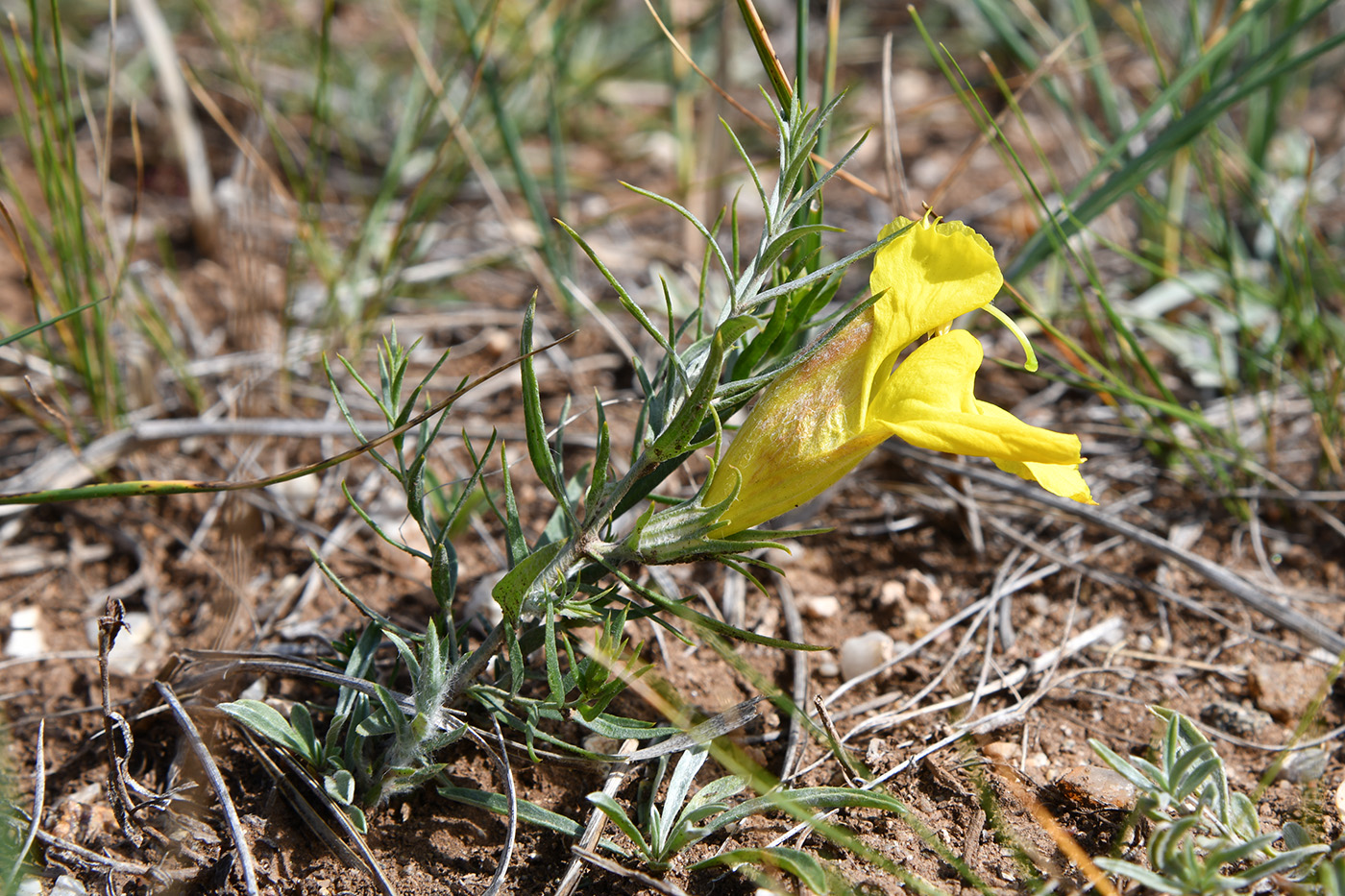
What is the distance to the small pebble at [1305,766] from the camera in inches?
59.9

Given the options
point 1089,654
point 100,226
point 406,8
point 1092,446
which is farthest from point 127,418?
point 406,8

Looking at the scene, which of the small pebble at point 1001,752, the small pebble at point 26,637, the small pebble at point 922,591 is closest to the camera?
the small pebble at point 1001,752

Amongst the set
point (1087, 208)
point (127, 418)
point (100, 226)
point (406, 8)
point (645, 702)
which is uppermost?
point (406, 8)

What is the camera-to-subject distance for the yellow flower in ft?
3.66

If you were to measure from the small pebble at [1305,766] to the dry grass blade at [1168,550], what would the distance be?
0.25m

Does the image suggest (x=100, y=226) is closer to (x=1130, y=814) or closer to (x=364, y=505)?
(x=364, y=505)

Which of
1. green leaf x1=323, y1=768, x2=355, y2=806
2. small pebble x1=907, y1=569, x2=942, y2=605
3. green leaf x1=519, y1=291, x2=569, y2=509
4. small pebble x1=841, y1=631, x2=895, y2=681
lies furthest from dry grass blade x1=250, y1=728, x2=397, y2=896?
small pebble x1=907, y1=569, x2=942, y2=605

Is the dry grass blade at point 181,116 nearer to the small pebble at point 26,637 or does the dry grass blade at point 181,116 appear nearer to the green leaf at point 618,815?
the small pebble at point 26,637

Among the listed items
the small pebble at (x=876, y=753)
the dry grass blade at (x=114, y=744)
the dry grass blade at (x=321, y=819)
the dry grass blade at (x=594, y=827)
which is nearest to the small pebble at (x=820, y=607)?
the small pebble at (x=876, y=753)

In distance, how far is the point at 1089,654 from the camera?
1792 mm

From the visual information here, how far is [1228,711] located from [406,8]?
3.81 meters

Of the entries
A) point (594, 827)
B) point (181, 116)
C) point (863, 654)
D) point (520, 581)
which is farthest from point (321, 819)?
point (181, 116)

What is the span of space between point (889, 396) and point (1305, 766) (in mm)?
1034

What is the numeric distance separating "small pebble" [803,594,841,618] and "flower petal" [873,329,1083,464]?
0.79 metres
